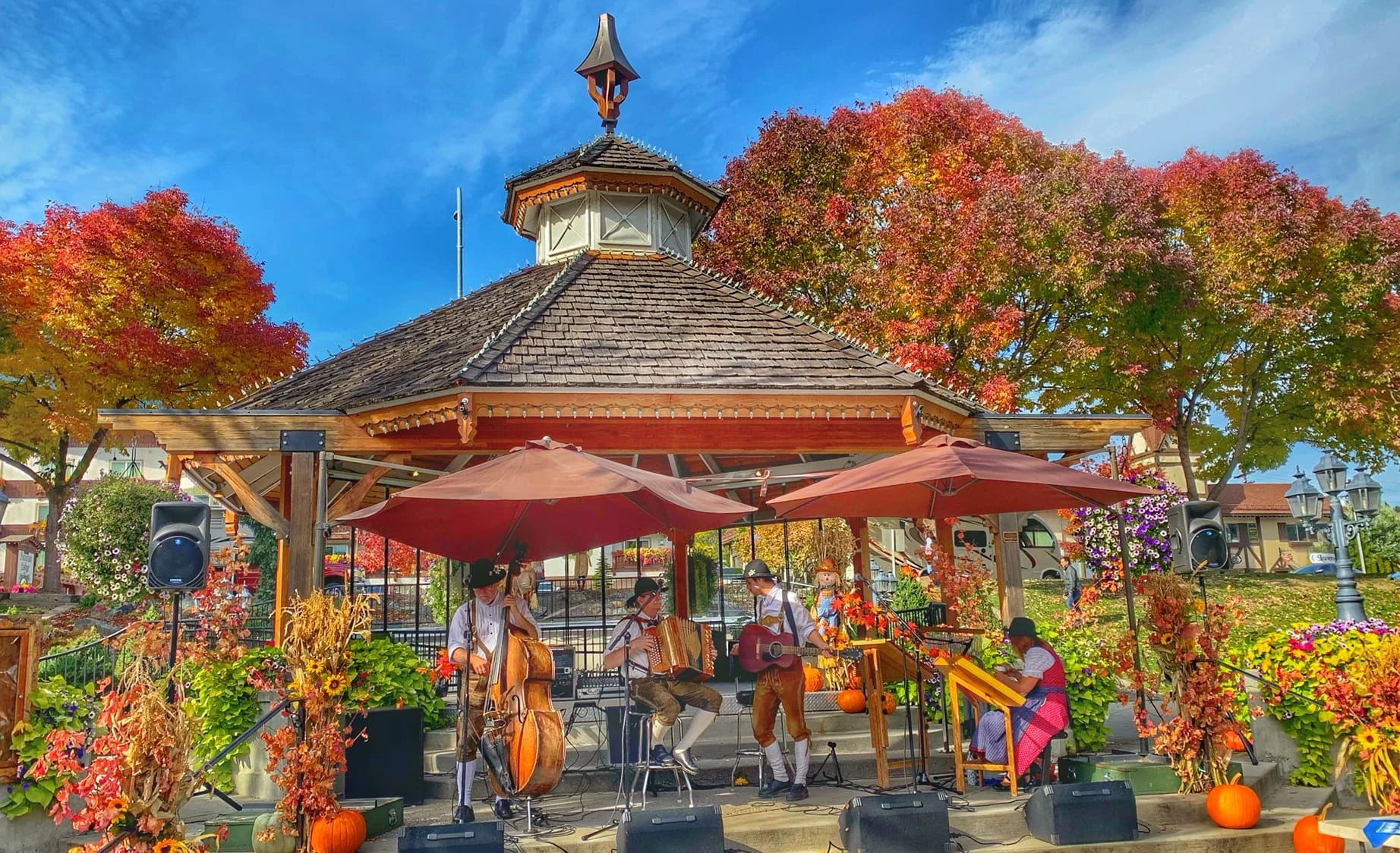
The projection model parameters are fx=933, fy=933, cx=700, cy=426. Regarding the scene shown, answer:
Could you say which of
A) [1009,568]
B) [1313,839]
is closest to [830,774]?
[1009,568]

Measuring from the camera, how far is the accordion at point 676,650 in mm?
6746

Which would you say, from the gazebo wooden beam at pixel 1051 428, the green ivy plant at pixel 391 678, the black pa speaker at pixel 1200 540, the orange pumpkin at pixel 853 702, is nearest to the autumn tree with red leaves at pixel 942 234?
the gazebo wooden beam at pixel 1051 428

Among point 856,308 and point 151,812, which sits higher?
point 856,308

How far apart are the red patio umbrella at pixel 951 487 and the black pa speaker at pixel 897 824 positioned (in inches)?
80.1

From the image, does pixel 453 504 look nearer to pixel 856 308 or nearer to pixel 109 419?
pixel 109 419

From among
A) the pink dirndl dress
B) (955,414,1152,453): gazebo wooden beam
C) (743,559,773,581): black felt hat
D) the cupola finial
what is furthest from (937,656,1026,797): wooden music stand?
the cupola finial

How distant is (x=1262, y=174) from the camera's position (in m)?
21.0

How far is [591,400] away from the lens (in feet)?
27.5

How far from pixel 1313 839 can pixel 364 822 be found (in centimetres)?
595

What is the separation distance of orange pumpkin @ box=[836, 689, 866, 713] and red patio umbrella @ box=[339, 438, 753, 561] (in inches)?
110

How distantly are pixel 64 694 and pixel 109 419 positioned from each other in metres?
2.74

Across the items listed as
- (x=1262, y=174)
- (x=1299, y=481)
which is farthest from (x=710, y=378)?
(x=1262, y=174)

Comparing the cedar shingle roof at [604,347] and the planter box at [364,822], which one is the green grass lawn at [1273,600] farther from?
the planter box at [364,822]

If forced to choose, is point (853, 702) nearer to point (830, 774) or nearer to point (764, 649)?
point (830, 774)
